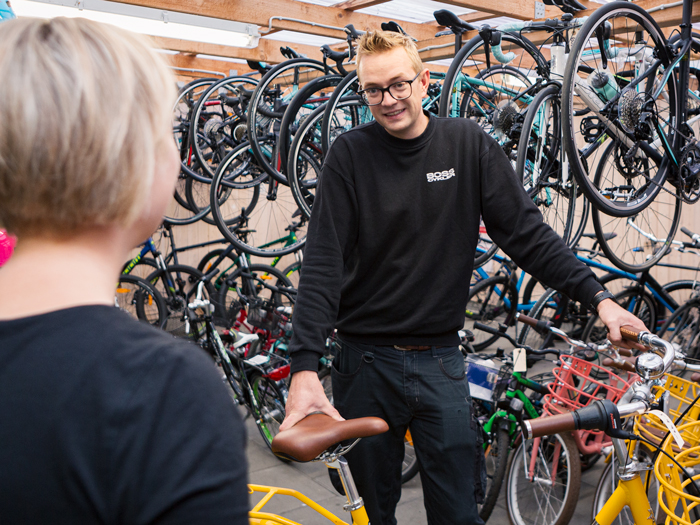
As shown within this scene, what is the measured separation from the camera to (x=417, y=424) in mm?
1763

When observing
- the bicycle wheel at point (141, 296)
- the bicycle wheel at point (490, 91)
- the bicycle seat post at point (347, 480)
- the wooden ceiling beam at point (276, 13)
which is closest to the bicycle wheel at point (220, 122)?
the wooden ceiling beam at point (276, 13)

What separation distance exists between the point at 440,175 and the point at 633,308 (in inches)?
157

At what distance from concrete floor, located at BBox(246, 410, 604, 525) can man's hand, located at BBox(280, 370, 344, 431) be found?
4.93 feet

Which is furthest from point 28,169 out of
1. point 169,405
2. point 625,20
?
point 625,20

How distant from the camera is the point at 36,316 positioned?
500 millimetres

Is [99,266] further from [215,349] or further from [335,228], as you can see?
[215,349]

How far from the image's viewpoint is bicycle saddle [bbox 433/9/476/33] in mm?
2978

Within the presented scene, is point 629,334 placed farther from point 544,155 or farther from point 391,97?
point 544,155

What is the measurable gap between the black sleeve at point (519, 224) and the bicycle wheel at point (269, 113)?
2.14m

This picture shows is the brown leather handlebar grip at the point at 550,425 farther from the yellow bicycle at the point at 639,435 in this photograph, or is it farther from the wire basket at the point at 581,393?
the wire basket at the point at 581,393

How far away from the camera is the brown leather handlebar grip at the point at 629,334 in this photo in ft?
4.59

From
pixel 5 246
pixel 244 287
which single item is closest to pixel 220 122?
pixel 244 287

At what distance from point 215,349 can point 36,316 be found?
3.51 meters

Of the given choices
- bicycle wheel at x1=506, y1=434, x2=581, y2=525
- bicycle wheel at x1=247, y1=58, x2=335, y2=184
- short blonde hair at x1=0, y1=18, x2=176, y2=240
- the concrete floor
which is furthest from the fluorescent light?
short blonde hair at x1=0, y1=18, x2=176, y2=240
